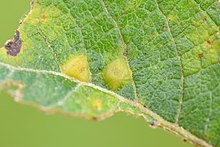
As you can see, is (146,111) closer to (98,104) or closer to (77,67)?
(98,104)

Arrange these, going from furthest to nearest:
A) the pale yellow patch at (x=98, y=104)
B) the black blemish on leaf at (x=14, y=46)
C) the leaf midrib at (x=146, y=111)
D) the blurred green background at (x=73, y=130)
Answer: the blurred green background at (x=73, y=130) → the black blemish on leaf at (x=14, y=46) → the leaf midrib at (x=146, y=111) → the pale yellow patch at (x=98, y=104)

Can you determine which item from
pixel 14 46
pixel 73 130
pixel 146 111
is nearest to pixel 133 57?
pixel 146 111

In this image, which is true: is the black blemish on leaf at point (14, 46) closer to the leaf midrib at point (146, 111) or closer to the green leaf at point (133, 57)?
the green leaf at point (133, 57)

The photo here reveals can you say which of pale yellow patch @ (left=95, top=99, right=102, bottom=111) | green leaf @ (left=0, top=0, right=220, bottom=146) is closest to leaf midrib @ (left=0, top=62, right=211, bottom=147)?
green leaf @ (left=0, top=0, right=220, bottom=146)

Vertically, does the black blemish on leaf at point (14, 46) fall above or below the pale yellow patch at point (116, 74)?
above

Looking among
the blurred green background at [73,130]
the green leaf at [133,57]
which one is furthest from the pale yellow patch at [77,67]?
the blurred green background at [73,130]

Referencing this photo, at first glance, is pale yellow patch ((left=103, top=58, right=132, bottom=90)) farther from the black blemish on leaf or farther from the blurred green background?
the blurred green background

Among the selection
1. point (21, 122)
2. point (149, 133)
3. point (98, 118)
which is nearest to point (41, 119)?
point (21, 122)
